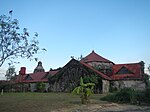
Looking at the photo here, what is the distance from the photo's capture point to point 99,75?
38500 millimetres

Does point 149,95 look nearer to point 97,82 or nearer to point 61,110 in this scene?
point 61,110

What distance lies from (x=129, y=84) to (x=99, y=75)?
264 inches

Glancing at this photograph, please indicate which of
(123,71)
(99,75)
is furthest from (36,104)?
(123,71)

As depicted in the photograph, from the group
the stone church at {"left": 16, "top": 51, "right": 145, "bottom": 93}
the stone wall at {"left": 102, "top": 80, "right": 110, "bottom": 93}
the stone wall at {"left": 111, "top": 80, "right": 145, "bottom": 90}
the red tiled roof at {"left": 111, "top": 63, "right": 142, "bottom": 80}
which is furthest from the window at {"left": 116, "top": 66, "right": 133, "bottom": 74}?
the stone wall at {"left": 102, "top": 80, "right": 110, "bottom": 93}

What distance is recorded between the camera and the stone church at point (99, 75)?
3891 centimetres

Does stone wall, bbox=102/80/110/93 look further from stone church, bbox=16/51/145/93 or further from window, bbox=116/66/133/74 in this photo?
window, bbox=116/66/133/74

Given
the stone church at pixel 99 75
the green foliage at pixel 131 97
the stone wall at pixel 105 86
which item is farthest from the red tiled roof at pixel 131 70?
the green foliage at pixel 131 97

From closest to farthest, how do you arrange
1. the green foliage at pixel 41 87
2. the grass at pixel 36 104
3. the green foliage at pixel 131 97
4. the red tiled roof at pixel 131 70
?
the grass at pixel 36 104 → the green foliage at pixel 131 97 → the red tiled roof at pixel 131 70 → the green foliage at pixel 41 87

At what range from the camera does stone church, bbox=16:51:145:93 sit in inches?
1532

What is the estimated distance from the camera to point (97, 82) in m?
37.8

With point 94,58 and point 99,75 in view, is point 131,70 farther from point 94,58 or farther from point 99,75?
point 94,58

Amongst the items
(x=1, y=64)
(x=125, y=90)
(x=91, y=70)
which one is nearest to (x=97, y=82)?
(x=91, y=70)

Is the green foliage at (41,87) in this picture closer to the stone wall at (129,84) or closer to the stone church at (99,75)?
the stone church at (99,75)

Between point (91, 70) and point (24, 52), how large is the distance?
78.8ft
